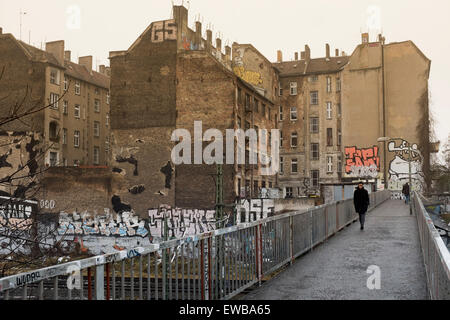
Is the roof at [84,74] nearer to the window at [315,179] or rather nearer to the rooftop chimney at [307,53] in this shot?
the rooftop chimney at [307,53]

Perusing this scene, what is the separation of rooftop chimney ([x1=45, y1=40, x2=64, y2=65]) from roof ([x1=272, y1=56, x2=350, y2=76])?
27.6 metres

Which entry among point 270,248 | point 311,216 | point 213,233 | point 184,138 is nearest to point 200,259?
point 213,233

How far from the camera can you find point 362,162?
5762 cm

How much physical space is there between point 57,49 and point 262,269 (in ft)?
145

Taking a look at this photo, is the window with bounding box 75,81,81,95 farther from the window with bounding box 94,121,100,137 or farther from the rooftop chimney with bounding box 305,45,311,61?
A: the rooftop chimney with bounding box 305,45,311,61

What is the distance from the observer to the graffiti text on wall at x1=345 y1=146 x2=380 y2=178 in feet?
188

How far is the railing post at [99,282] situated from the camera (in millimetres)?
4547

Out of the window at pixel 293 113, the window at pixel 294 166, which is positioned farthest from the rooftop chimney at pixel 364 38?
the window at pixel 294 166

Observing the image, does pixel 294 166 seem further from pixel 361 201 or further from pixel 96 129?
pixel 361 201

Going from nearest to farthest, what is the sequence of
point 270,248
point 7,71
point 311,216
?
1. point 270,248
2. point 311,216
3. point 7,71

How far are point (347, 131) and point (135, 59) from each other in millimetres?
30036

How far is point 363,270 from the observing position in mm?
10430

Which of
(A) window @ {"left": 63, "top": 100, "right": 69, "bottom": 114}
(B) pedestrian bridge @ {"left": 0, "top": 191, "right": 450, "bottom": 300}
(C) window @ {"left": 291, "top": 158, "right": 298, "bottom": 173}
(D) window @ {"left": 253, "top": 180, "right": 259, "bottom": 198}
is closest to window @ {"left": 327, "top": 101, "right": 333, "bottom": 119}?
(C) window @ {"left": 291, "top": 158, "right": 298, "bottom": 173}
